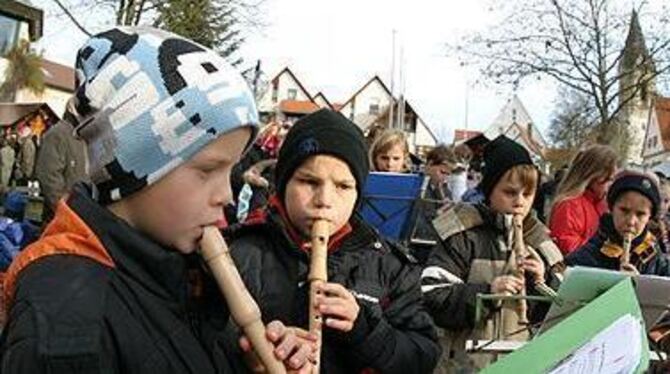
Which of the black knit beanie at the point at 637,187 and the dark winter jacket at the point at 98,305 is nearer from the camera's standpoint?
the dark winter jacket at the point at 98,305

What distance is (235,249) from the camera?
8.86ft

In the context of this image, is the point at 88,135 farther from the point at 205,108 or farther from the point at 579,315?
the point at 579,315

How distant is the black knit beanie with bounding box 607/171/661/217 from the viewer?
4422 mm

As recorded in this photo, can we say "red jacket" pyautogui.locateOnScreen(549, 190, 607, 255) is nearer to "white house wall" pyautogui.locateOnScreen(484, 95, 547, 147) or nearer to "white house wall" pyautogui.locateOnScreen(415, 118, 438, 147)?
"white house wall" pyautogui.locateOnScreen(484, 95, 547, 147)

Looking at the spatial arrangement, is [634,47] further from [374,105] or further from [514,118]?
[374,105]

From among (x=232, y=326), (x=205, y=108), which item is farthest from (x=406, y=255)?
(x=205, y=108)

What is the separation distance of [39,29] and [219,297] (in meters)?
18.8

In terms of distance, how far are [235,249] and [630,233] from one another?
2290mm

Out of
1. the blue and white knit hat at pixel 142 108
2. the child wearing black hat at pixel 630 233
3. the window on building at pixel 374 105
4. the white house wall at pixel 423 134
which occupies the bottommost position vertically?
the white house wall at pixel 423 134

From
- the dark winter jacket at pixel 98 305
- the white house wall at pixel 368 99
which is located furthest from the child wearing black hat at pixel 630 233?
the white house wall at pixel 368 99

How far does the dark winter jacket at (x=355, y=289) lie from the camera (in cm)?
252

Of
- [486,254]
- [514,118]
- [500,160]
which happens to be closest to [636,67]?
[500,160]

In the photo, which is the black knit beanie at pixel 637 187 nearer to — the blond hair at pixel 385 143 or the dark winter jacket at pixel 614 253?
the dark winter jacket at pixel 614 253

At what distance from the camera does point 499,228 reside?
3770mm
